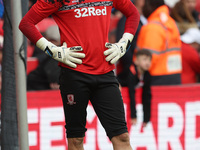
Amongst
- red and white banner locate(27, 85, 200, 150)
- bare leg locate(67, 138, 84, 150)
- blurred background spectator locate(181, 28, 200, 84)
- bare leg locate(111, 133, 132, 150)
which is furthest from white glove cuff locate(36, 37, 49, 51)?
blurred background spectator locate(181, 28, 200, 84)

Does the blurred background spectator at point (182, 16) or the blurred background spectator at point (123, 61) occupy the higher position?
the blurred background spectator at point (182, 16)

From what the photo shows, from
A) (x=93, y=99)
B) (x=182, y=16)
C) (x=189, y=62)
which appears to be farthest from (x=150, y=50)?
(x=93, y=99)

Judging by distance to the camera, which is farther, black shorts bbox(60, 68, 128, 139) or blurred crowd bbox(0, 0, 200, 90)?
blurred crowd bbox(0, 0, 200, 90)

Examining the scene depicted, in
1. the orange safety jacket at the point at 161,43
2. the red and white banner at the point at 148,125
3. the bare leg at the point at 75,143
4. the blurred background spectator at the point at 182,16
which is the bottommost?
the red and white banner at the point at 148,125

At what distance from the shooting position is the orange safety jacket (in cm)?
620

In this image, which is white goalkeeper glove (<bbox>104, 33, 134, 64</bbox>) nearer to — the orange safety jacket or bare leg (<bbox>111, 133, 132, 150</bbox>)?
bare leg (<bbox>111, 133, 132, 150</bbox>)

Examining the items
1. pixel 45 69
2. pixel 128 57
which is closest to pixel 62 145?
pixel 45 69

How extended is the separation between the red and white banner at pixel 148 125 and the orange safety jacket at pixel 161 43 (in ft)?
0.84

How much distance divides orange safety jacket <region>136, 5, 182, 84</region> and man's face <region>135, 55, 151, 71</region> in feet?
0.56

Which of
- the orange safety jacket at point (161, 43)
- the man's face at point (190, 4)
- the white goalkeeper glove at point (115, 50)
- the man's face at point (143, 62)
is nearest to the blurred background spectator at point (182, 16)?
the man's face at point (190, 4)

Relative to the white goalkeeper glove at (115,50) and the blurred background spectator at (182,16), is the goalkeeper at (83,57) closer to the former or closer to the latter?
the white goalkeeper glove at (115,50)

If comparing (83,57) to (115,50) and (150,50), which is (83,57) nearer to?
(115,50)

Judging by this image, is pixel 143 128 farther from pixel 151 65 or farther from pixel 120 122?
pixel 120 122

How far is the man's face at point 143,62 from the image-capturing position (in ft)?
19.8
